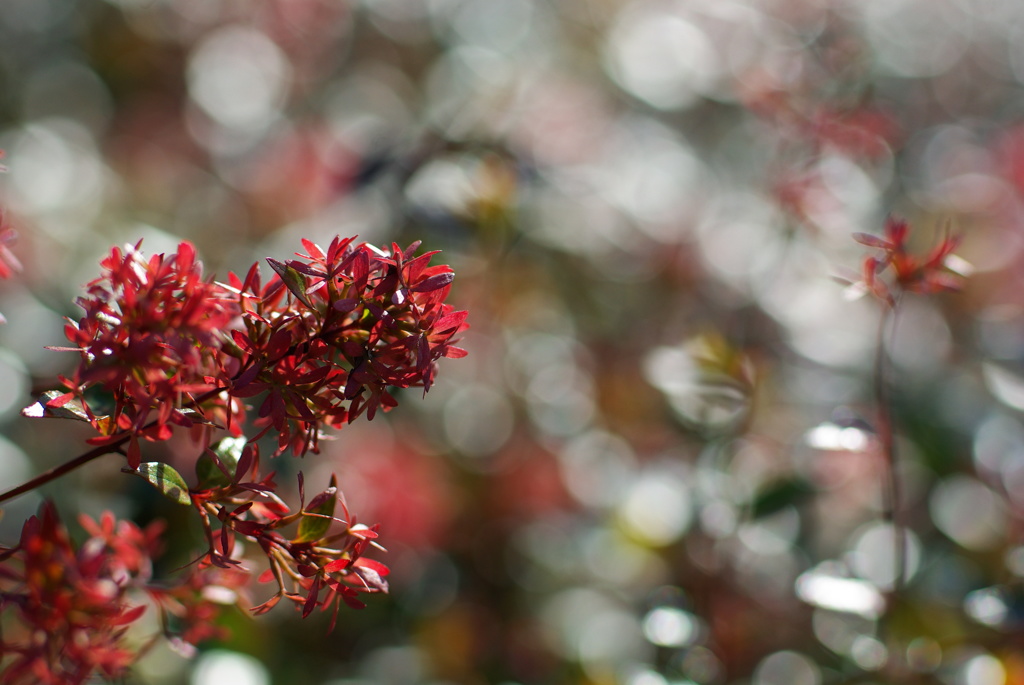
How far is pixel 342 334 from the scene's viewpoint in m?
0.49

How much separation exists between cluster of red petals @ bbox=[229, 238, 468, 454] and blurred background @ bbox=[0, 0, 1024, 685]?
36 cm

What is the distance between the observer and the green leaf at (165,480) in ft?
1.60

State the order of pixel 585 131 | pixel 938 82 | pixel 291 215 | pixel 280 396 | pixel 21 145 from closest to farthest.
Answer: pixel 280 396 → pixel 291 215 → pixel 21 145 → pixel 585 131 → pixel 938 82

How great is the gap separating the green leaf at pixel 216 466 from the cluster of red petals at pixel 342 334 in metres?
0.06

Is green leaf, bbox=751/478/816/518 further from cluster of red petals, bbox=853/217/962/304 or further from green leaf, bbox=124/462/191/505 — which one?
green leaf, bbox=124/462/191/505

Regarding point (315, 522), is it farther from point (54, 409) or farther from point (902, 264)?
point (902, 264)

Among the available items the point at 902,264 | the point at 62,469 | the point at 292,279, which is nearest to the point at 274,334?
the point at 292,279

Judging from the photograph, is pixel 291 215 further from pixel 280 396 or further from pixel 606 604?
pixel 280 396

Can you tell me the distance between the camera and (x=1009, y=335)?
4.53ft

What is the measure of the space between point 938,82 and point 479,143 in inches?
89.7

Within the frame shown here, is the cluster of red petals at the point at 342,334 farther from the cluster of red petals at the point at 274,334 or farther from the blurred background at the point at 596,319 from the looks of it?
the blurred background at the point at 596,319

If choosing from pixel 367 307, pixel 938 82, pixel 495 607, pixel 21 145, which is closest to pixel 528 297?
pixel 495 607

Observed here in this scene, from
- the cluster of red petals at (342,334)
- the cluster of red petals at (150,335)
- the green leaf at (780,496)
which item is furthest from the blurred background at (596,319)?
the cluster of red petals at (150,335)

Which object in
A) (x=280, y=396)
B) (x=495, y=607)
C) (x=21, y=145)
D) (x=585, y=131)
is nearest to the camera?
(x=280, y=396)
